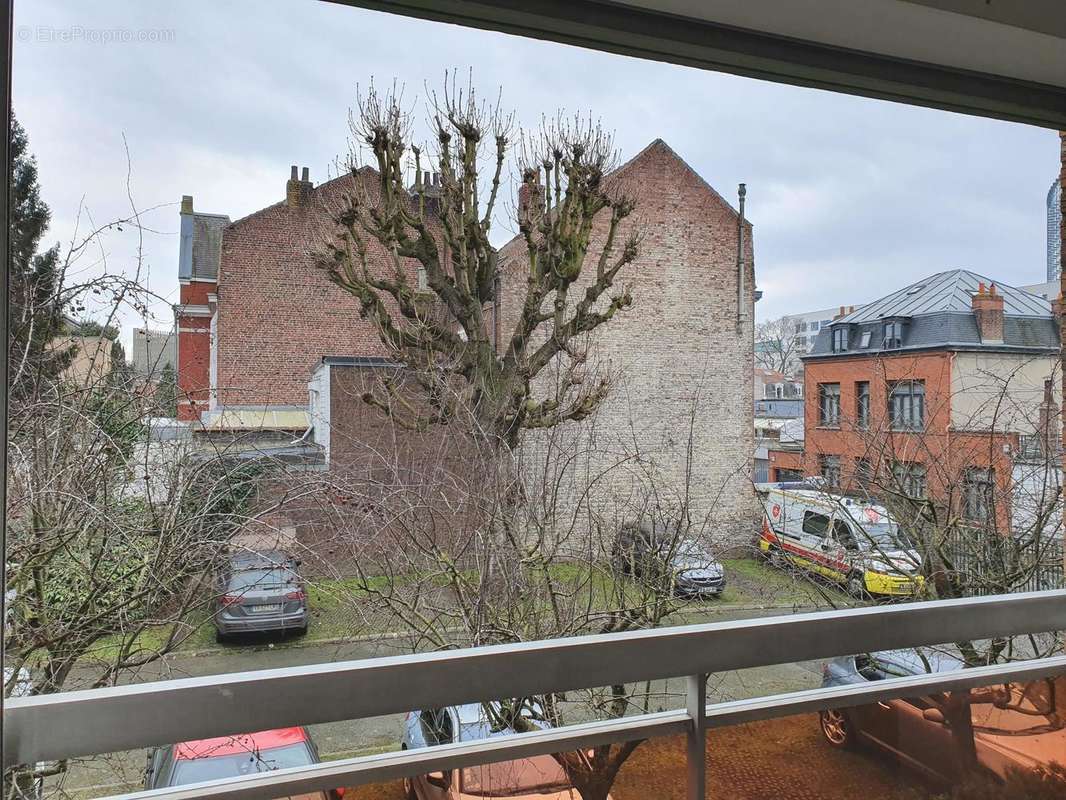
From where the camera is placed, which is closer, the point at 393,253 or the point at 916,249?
the point at 393,253

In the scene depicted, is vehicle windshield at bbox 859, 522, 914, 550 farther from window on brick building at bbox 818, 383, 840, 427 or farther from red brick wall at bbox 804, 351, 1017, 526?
window on brick building at bbox 818, 383, 840, 427

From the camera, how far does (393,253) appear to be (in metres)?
1.92

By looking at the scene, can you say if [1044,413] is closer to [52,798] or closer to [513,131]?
[513,131]

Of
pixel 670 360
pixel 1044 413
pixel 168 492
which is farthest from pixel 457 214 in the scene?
pixel 1044 413

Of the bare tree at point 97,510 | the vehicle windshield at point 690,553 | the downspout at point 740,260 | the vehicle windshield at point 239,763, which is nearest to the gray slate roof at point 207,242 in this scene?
the bare tree at point 97,510

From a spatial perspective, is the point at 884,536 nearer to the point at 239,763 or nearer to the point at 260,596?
the point at 260,596

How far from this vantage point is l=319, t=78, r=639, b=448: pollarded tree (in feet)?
6.23

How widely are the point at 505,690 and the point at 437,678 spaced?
0.11 meters

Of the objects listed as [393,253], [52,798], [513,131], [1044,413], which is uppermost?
[513,131]

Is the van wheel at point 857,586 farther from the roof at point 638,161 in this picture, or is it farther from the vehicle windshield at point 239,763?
the vehicle windshield at point 239,763

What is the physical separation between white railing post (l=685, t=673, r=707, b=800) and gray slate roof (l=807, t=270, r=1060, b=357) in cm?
129

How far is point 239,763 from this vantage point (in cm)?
139

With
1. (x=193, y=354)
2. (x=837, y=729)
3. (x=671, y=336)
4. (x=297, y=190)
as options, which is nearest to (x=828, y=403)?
(x=671, y=336)

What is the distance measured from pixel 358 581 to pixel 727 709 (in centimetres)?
112
